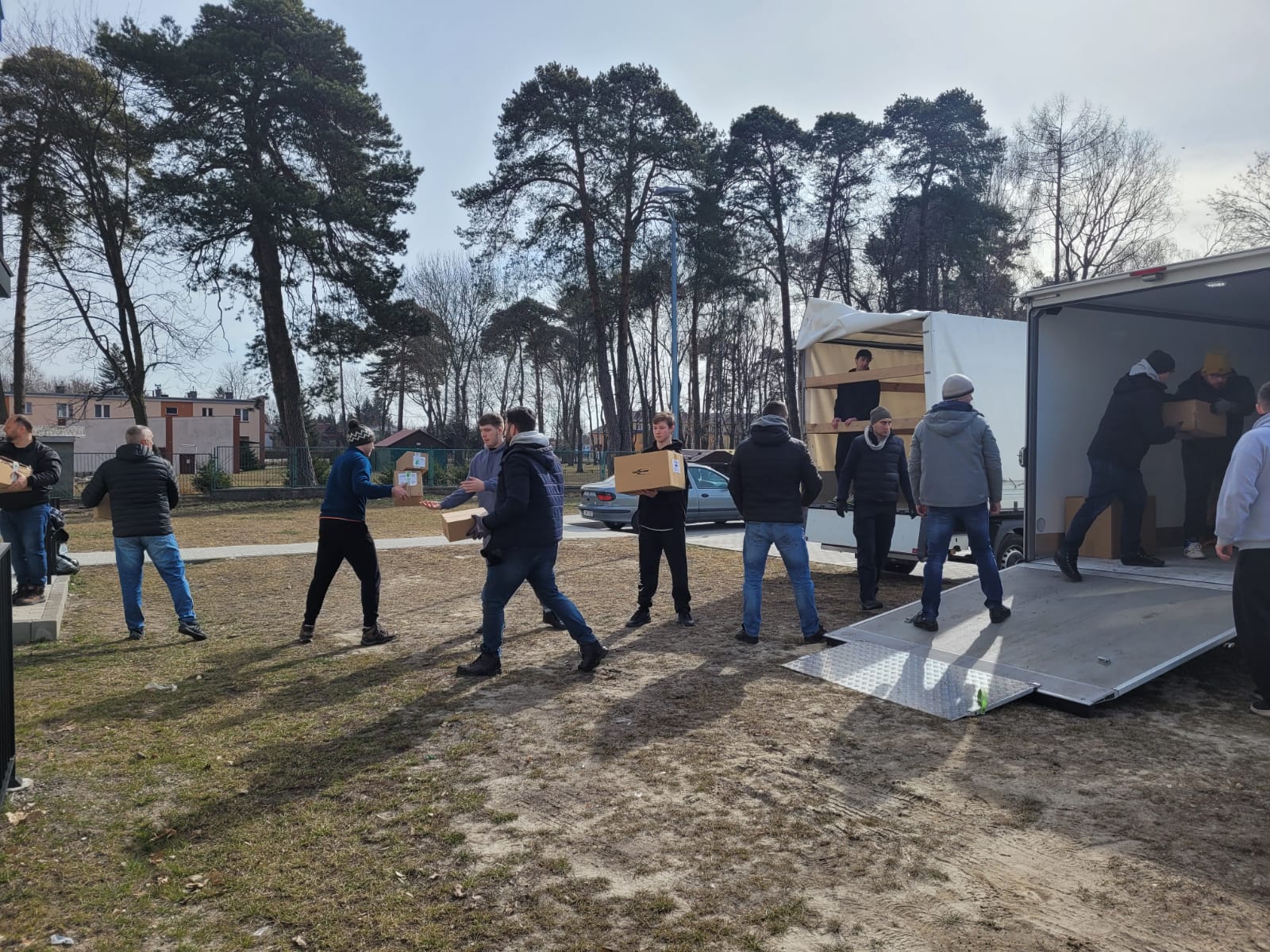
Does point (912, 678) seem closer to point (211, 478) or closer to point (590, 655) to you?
point (590, 655)

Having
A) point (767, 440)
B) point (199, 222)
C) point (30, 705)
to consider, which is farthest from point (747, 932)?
point (199, 222)

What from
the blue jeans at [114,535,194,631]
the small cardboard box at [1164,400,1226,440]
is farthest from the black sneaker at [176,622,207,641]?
the small cardboard box at [1164,400,1226,440]

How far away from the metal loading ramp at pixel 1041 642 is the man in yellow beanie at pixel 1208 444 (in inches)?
45.1

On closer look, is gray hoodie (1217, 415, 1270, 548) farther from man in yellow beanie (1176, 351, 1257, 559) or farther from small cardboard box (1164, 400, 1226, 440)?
man in yellow beanie (1176, 351, 1257, 559)

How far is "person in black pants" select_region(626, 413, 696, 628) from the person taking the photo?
299 inches

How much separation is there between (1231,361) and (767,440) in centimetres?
535

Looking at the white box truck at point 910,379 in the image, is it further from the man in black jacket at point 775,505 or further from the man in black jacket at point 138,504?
the man in black jacket at point 138,504

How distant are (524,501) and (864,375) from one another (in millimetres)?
6002

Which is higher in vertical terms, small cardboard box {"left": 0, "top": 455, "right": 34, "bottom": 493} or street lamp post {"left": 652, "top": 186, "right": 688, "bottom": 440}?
street lamp post {"left": 652, "top": 186, "right": 688, "bottom": 440}

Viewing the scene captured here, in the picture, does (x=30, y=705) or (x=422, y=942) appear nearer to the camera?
(x=422, y=942)

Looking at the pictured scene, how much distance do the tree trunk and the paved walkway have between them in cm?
1266

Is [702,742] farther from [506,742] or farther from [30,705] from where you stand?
[30,705]

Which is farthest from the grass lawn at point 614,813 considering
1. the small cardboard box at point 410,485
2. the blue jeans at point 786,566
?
the small cardboard box at point 410,485

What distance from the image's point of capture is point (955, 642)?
6.24m
